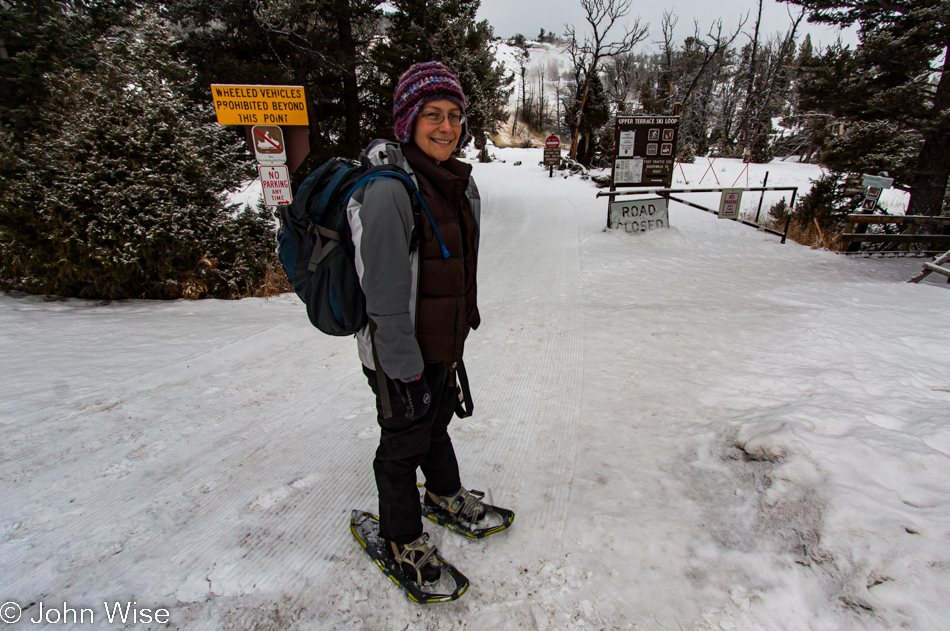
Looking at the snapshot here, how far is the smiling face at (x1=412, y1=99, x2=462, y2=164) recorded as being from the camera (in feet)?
5.50

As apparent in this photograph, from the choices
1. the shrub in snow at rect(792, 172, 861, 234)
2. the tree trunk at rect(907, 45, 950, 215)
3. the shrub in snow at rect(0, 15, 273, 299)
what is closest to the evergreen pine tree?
the tree trunk at rect(907, 45, 950, 215)

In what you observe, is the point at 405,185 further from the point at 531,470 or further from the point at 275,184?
the point at 275,184

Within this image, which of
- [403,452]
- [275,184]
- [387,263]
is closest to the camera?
[387,263]

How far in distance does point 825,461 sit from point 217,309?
5964 millimetres

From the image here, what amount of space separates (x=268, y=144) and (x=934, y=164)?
13151 millimetres

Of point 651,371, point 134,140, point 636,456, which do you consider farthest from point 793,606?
point 134,140

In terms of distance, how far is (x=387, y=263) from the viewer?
4.90 feet

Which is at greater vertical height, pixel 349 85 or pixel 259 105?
pixel 349 85

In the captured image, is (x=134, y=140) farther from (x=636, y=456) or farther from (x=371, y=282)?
(x=636, y=456)

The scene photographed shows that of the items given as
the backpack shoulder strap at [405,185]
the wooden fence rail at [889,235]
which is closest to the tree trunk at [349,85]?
the backpack shoulder strap at [405,185]

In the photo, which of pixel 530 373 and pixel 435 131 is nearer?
pixel 435 131

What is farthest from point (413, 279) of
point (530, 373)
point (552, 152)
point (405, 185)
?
point (552, 152)

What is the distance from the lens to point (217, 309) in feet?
17.9

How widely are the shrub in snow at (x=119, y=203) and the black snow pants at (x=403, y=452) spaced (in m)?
5.09
